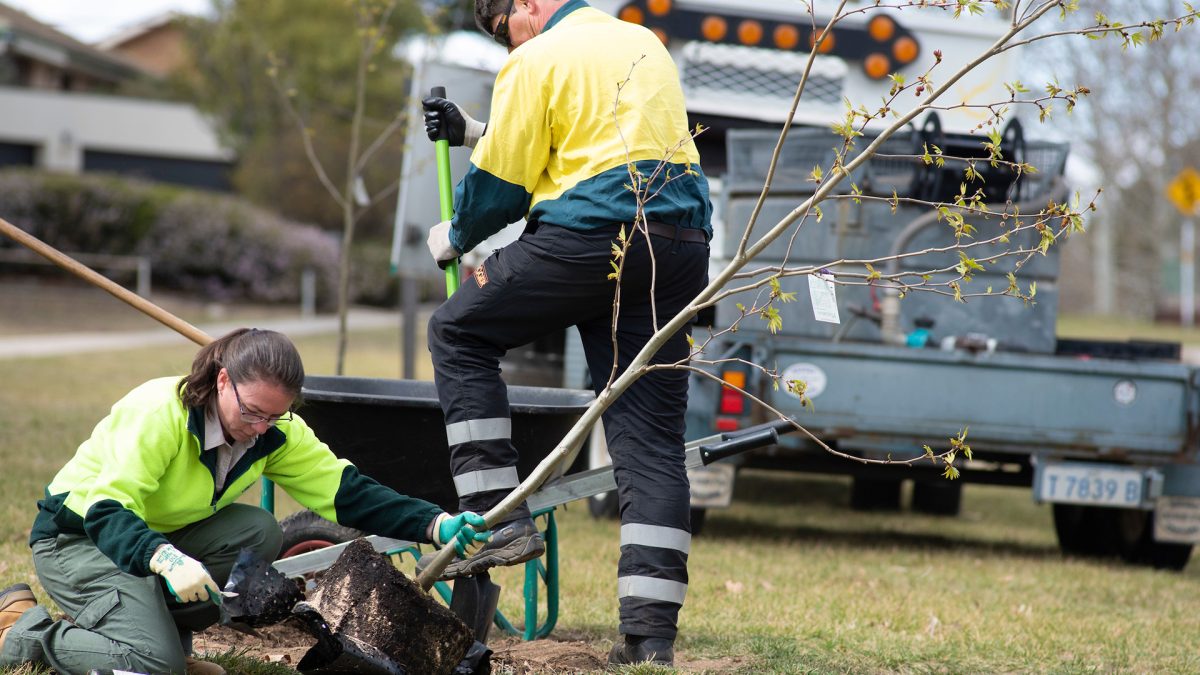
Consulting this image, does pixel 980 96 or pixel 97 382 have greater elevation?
pixel 980 96

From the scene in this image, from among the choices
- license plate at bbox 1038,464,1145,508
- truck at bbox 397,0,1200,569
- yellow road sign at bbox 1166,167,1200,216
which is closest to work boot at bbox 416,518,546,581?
truck at bbox 397,0,1200,569

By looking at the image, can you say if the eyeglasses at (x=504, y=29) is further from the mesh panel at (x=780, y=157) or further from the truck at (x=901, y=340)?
the mesh panel at (x=780, y=157)

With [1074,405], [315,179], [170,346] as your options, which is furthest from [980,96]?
[315,179]

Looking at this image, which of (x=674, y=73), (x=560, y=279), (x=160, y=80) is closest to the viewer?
(x=560, y=279)

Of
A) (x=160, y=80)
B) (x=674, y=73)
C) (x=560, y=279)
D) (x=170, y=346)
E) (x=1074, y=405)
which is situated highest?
(x=160, y=80)

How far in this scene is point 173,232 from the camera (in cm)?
2398

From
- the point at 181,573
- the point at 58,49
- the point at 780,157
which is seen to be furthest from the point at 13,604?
the point at 58,49

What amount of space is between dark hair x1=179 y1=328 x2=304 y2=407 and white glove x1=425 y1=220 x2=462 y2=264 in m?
0.63

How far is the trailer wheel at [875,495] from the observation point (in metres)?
8.28

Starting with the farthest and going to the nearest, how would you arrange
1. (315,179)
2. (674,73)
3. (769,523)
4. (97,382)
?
(315,179) → (97,382) → (769,523) → (674,73)

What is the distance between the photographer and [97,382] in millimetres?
→ 11750

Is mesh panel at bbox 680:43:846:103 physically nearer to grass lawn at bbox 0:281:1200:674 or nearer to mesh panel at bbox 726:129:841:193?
mesh panel at bbox 726:129:841:193

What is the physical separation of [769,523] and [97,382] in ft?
22.7

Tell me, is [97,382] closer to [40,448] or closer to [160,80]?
[40,448]
